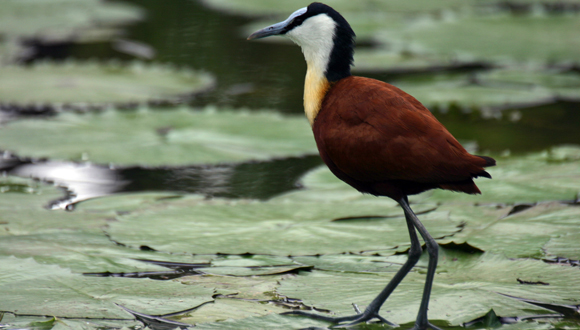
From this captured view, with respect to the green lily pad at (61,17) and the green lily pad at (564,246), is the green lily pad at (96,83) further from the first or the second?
the green lily pad at (564,246)

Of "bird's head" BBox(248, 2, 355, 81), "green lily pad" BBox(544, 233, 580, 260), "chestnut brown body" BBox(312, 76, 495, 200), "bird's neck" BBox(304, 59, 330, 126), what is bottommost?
"green lily pad" BBox(544, 233, 580, 260)

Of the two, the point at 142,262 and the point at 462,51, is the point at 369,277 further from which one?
the point at 462,51

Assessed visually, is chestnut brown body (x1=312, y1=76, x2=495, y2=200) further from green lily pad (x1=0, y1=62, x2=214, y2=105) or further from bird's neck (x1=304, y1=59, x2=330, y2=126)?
green lily pad (x1=0, y1=62, x2=214, y2=105)

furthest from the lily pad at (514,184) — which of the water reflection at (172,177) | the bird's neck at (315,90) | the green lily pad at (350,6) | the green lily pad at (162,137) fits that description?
the green lily pad at (350,6)

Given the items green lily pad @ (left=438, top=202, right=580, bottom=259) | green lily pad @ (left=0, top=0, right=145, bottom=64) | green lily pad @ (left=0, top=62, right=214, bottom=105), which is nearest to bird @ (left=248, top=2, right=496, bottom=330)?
green lily pad @ (left=438, top=202, right=580, bottom=259)

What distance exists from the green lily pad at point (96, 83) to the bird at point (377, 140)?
2.95 metres

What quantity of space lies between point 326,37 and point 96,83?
344 cm

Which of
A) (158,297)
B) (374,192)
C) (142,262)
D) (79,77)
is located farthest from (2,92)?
(374,192)

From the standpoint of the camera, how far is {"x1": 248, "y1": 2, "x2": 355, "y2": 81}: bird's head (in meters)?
2.44

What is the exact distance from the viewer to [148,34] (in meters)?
7.61

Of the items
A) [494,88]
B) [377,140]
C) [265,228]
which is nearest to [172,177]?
[265,228]

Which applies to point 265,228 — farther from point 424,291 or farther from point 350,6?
point 350,6

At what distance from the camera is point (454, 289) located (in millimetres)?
2367

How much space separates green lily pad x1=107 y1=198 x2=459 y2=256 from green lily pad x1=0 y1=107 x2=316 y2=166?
2.46ft
